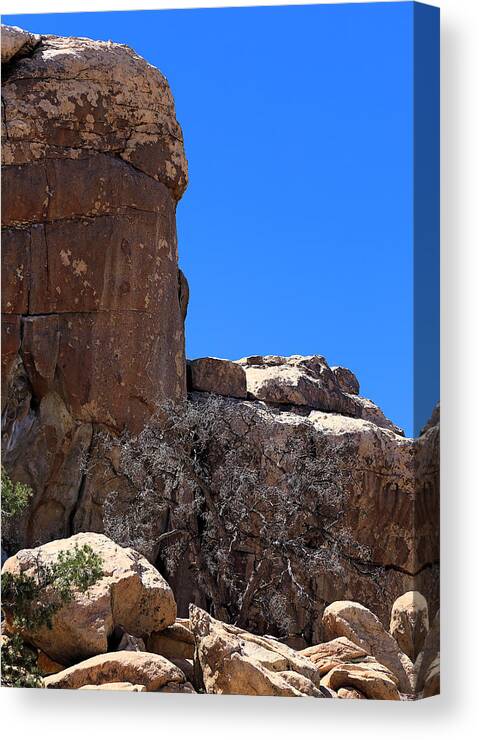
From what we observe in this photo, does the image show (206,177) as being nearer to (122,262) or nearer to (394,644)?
(122,262)

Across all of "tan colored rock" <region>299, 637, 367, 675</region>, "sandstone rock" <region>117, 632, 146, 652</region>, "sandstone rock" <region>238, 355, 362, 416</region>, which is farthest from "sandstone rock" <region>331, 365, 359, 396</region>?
"sandstone rock" <region>117, 632, 146, 652</region>

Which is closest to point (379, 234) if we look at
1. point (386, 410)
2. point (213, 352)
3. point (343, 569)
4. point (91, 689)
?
point (386, 410)

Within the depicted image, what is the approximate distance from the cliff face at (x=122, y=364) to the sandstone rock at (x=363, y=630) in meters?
1.27

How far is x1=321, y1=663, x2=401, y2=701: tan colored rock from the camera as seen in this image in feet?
39.8

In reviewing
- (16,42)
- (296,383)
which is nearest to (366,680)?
(296,383)

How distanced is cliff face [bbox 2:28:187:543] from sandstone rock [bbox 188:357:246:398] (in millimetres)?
268

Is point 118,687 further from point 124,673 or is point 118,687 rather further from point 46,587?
point 46,587

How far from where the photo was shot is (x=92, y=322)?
59.6 ft

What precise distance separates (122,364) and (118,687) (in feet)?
22.6

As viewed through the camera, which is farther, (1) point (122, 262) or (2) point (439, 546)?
(1) point (122, 262)

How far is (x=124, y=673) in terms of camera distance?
1242cm

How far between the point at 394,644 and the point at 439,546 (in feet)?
7.11

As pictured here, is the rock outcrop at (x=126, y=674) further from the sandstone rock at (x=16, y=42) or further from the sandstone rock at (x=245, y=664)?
the sandstone rock at (x=16, y=42)

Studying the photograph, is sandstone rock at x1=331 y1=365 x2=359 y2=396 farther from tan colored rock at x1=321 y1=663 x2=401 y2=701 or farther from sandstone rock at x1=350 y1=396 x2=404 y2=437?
tan colored rock at x1=321 y1=663 x2=401 y2=701
